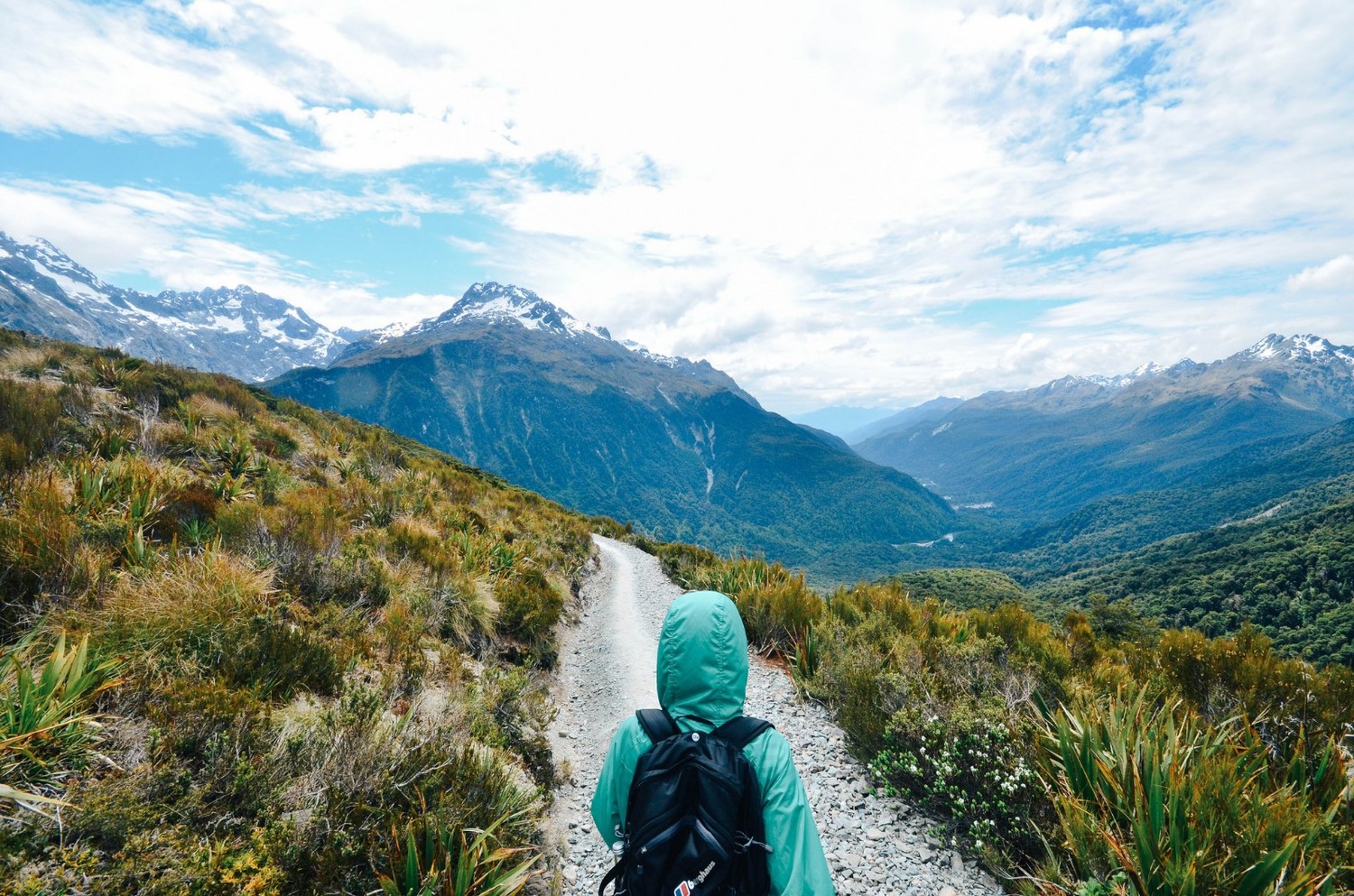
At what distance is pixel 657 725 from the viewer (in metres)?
2.46

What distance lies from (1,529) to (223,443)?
20.9 ft

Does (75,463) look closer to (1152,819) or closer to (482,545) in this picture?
(482,545)

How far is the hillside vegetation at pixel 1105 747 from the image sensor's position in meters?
3.09

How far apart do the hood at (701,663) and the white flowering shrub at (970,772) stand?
3246 millimetres

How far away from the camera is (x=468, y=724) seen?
4.72 meters

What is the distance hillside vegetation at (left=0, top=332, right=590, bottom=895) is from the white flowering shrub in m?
3.47

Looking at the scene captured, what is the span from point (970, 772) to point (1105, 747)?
3.39ft

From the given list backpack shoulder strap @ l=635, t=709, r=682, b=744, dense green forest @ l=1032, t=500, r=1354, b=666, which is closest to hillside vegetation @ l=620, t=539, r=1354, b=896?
backpack shoulder strap @ l=635, t=709, r=682, b=744

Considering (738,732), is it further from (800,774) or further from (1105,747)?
(800,774)

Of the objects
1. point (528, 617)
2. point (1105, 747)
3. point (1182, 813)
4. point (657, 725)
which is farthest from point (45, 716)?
point (1105, 747)

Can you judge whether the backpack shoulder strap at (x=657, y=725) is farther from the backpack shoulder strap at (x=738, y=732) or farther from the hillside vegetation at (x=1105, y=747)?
the hillside vegetation at (x=1105, y=747)

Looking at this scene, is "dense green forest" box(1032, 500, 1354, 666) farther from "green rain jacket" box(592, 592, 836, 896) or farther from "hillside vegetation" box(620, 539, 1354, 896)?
"green rain jacket" box(592, 592, 836, 896)

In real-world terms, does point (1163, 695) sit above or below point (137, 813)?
below

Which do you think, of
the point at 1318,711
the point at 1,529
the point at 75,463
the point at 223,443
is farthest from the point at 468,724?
the point at 223,443
